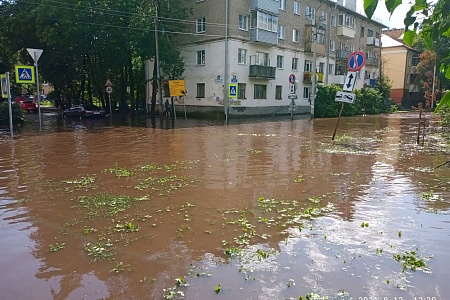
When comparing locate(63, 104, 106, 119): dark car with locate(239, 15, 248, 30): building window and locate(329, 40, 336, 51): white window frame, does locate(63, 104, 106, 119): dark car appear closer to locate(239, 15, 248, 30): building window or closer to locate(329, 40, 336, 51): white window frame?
locate(239, 15, 248, 30): building window

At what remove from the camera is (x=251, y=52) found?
116 ft

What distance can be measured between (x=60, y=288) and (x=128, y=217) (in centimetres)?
218

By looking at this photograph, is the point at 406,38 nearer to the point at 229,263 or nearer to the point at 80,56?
the point at 229,263

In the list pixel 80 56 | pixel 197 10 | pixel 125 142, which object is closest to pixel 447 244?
pixel 125 142

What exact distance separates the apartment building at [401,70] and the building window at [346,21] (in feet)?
52.2


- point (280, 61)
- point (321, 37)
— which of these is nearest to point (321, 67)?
point (321, 37)

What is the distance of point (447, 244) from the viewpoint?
495 centimetres

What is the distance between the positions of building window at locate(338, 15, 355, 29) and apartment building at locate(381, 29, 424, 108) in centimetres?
1591

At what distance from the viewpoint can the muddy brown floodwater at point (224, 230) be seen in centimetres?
390

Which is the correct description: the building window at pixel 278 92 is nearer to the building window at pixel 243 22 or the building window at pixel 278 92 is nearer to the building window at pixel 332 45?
the building window at pixel 243 22

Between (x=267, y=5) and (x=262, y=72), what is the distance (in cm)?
619

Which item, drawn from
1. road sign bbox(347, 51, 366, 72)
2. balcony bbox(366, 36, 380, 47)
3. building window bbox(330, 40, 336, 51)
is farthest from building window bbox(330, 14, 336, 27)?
road sign bbox(347, 51, 366, 72)

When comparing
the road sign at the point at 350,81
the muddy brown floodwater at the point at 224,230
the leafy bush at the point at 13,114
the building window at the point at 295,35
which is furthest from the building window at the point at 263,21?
the muddy brown floodwater at the point at 224,230

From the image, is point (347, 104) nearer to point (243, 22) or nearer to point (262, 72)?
point (262, 72)
